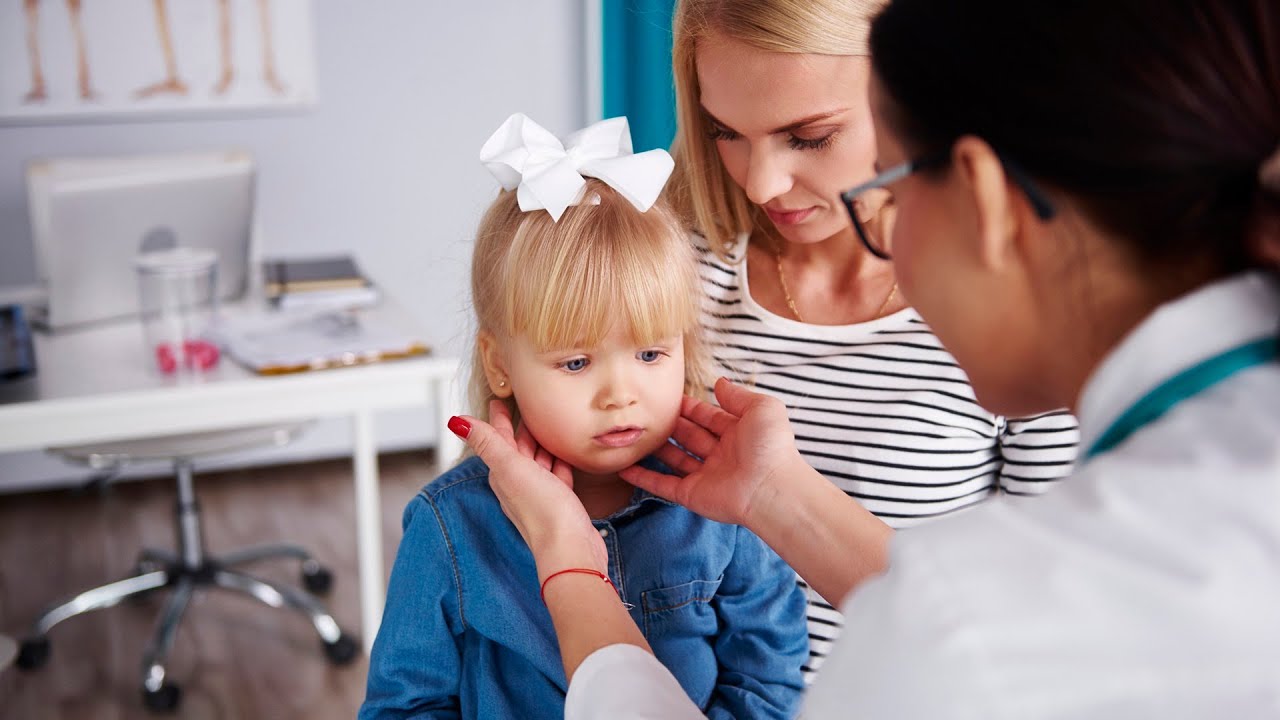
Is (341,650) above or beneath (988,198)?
beneath

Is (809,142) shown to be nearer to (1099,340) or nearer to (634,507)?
(634,507)

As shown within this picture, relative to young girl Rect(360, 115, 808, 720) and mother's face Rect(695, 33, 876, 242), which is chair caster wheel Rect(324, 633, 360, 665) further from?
mother's face Rect(695, 33, 876, 242)

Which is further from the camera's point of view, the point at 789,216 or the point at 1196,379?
the point at 789,216

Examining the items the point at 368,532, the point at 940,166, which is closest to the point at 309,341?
the point at 368,532

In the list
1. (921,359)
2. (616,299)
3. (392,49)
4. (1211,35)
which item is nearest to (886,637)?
(1211,35)

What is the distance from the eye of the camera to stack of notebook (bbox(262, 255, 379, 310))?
287 centimetres

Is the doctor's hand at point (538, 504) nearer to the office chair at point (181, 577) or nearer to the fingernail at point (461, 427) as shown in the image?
the fingernail at point (461, 427)

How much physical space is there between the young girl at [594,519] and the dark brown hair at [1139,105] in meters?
0.58

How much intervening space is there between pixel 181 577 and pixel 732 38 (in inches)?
96.0

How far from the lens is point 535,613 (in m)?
1.26

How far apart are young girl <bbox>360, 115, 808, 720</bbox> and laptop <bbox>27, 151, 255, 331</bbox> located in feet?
5.01

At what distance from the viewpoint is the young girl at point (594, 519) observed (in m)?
1.23

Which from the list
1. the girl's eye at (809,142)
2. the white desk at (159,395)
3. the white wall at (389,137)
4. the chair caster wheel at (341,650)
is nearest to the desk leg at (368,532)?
the white desk at (159,395)

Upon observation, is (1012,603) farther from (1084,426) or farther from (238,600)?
(238,600)
